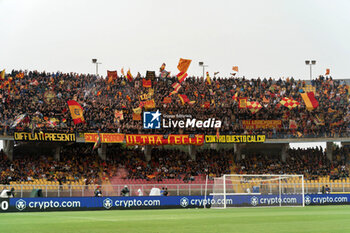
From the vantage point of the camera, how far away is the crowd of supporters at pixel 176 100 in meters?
56.8

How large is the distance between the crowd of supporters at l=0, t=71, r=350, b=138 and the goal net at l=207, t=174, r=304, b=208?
2101 cm

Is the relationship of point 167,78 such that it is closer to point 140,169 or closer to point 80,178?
point 140,169

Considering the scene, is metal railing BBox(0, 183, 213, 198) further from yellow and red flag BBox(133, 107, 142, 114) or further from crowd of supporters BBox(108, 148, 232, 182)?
yellow and red flag BBox(133, 107, 142, 114)

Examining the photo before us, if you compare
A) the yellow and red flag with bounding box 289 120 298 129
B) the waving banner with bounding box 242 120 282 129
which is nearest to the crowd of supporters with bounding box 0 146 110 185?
the waving banner with bounding box 242 120 282 129

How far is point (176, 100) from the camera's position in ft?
202

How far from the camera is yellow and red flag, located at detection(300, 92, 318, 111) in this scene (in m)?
62.2

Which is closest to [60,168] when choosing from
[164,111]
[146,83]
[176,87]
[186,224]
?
[164,111]

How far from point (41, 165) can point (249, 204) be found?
80.4ft

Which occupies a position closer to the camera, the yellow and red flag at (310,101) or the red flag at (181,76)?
the yellow and red flag at (310,101)

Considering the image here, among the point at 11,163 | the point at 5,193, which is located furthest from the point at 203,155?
the point at 5,193

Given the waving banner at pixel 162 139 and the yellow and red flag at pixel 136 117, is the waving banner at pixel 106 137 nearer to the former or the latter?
the waving banner at pixel 162 139

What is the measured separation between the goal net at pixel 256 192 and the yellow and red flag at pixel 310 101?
23.5 meters

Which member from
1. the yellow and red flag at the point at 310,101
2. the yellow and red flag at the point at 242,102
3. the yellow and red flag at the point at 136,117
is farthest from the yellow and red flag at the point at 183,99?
the yellow and red flag at the point at 310,101

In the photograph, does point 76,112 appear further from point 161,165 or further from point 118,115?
point 161,165
